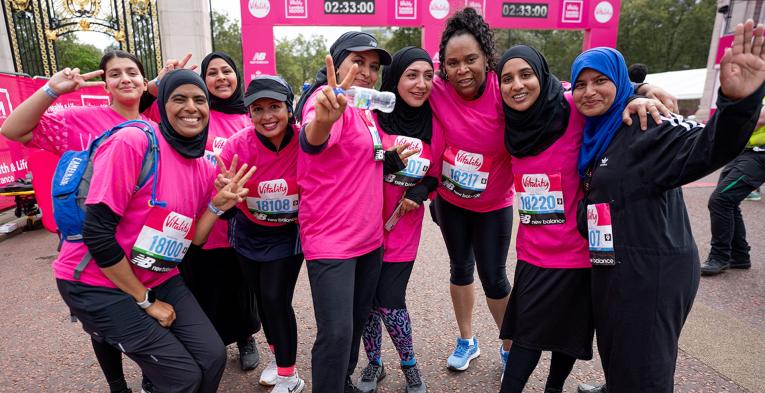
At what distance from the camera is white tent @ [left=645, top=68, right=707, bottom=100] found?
2141cm

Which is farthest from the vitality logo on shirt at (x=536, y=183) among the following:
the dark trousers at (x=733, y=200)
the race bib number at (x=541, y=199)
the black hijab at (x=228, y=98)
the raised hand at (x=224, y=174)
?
the dark trousers at (x=733, y=200)

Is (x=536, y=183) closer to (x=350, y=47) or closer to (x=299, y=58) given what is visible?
(x=350, y=47)

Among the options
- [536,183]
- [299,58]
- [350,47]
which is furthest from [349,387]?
[299,58]

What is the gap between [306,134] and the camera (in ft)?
6.55

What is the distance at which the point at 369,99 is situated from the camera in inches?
84.6

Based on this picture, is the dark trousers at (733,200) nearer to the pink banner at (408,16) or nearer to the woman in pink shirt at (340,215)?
the woman in pink shirt at (340,215)

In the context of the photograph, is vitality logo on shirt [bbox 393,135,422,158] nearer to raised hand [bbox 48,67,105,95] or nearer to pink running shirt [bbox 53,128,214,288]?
pink running shirt [bbox 53,128,214,288]

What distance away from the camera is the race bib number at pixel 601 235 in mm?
1851

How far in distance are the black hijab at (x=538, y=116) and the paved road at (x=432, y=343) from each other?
157cm

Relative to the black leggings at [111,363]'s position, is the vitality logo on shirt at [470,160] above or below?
above

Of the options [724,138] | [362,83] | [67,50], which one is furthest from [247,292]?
[67,50]

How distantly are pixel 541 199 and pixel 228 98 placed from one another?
83.6 inches

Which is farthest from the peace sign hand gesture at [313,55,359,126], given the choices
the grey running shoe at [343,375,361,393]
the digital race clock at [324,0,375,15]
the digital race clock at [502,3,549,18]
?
the digital race clock at [502,3,549,18]

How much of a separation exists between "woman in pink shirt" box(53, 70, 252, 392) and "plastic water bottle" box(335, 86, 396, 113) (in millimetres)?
692
